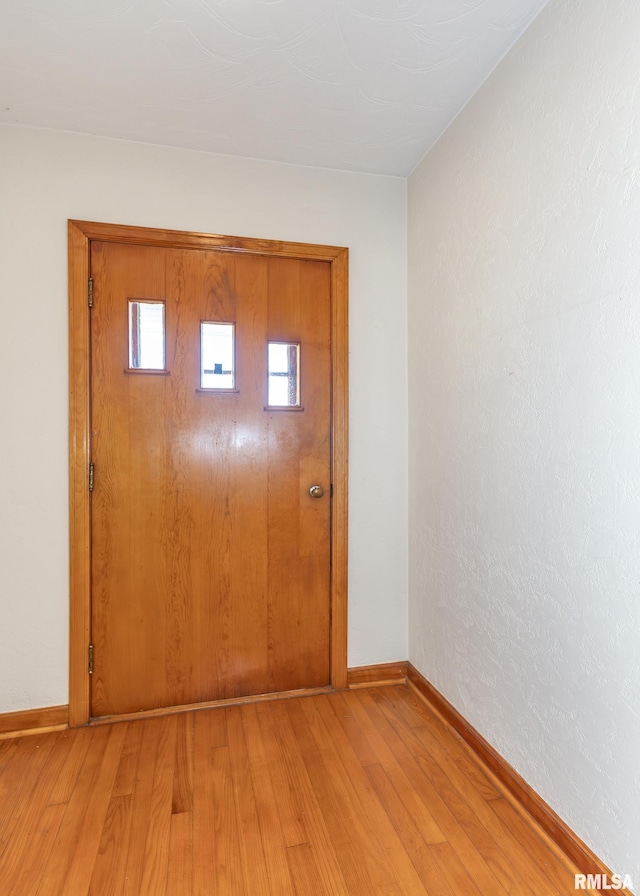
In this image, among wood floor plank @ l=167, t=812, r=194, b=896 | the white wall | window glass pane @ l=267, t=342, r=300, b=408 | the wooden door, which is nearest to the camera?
wood floor plank @ l=167, t=812, r=194, b=896

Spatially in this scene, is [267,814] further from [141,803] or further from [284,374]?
[284,374]

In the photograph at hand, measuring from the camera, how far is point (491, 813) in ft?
4.83

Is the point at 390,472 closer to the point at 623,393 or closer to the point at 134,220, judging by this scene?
the point at 623,393

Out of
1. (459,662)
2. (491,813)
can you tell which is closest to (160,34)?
(459,662)

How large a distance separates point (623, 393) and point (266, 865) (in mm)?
1583

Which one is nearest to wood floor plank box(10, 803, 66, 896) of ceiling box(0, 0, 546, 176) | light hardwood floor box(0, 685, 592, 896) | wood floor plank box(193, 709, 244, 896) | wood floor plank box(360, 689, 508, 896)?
light hardwood floor box(0, 685, 592, 896)

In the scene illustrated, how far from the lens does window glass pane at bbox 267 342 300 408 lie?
7.15 ft

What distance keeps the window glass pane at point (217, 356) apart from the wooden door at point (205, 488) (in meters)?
0.03

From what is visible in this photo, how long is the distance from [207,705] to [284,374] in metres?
1.54

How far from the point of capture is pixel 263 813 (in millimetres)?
1480

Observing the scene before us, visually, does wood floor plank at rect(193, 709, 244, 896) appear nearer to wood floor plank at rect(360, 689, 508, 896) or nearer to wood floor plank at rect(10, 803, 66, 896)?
wood floor plank at rect(10, 803, 66, 896)

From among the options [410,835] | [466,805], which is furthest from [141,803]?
[466,805]

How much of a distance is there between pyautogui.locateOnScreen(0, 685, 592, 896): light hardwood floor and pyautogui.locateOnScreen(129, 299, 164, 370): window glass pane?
1548 millimetres

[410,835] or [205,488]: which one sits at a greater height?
[205,488]
